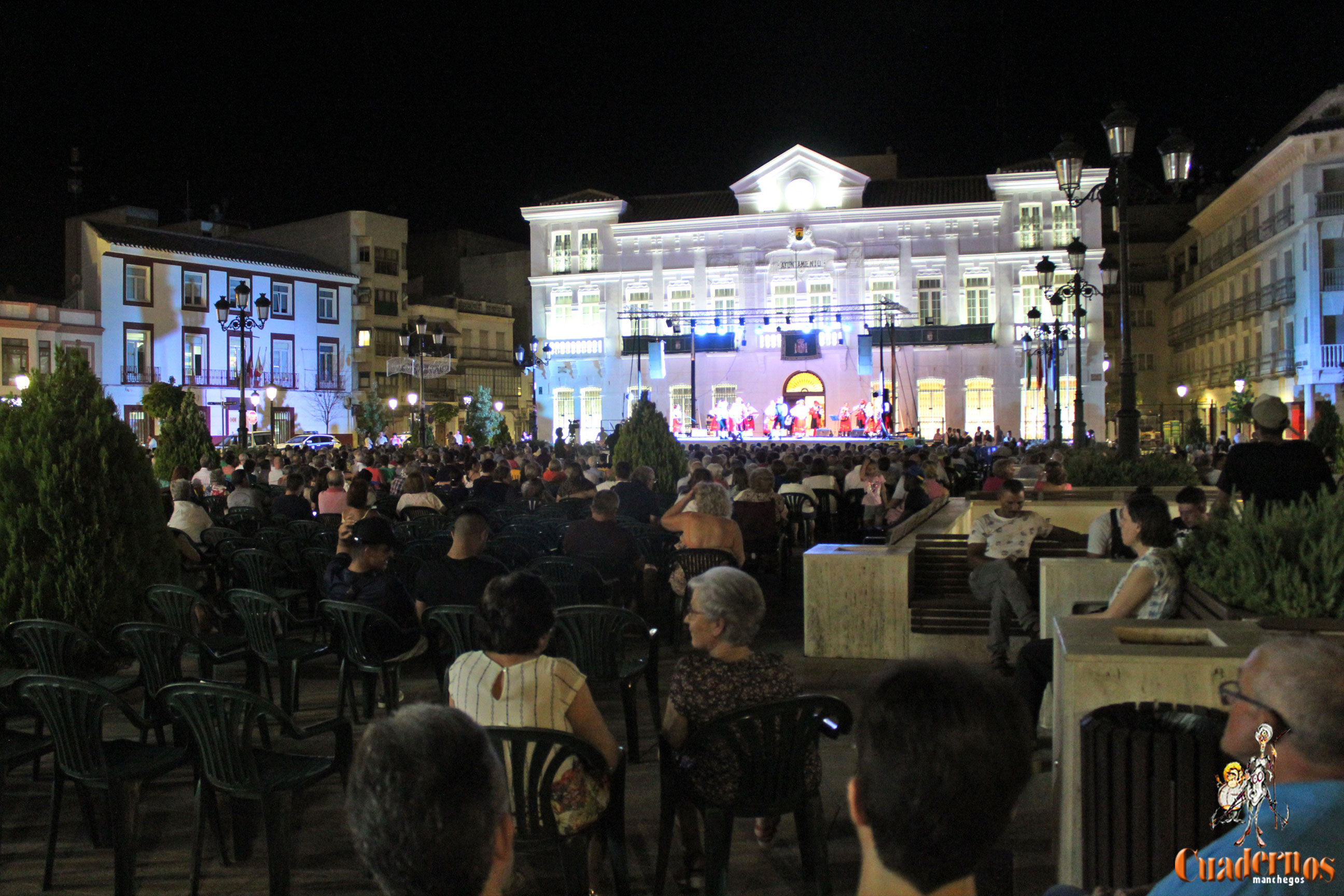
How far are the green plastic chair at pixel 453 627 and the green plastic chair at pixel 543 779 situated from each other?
84.6 inches

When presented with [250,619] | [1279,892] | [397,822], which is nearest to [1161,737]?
[1279,892]

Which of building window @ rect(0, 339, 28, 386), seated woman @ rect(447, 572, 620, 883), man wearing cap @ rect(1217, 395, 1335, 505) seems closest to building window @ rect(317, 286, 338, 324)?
building window @ rect(0, 339, 28, 386)

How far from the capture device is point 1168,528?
17.0ft

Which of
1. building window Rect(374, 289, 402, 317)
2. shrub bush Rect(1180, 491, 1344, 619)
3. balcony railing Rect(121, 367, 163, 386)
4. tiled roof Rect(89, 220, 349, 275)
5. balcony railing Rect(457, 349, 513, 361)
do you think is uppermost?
tiled roof Rect(89, 220, 349, 275)

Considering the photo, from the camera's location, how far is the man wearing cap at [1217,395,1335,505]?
6418 mm

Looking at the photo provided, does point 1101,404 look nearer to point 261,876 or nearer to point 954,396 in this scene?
point 954,396

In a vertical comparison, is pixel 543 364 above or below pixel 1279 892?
above

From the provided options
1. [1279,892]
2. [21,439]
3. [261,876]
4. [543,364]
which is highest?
[543,364]

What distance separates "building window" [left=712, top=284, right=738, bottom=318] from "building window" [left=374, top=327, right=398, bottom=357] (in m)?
15.6

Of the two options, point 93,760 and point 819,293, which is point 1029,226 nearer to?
point 819,293

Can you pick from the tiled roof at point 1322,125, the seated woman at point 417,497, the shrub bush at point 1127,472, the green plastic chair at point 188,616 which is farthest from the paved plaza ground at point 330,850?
the tiled roof at point 1322,125

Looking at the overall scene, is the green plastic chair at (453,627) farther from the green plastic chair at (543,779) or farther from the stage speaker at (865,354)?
the stage speaker at (865,354)

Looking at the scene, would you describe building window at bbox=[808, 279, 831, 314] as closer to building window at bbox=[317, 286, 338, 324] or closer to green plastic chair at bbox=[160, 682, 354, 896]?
building window at bbox=[317, 286, 338, 324]

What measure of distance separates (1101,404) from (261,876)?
4273 centimetres
